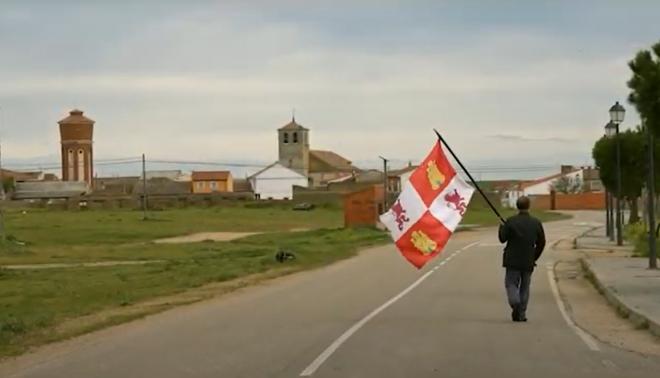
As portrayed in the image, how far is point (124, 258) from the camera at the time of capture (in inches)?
1784

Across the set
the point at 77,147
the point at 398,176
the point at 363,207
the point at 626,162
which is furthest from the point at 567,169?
the point at 626,162

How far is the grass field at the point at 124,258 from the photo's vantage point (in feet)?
68.5

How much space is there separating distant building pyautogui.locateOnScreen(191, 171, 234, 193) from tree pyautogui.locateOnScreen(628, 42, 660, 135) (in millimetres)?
149369

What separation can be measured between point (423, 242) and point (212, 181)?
15677 cm

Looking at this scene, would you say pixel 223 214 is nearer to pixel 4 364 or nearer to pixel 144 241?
pixel 144 241

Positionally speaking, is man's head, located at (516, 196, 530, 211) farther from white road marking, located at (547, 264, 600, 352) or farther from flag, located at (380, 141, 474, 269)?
white road marking, located at (547, 264, 600, 352)

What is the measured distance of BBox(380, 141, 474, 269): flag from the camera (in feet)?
60.1

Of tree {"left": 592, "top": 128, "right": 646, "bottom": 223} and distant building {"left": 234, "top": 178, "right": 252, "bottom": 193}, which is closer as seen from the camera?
tree {"left": 592, "top": 128, "right": 646, "bottom": 223}

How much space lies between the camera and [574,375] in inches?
445

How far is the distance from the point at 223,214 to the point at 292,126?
93.2m

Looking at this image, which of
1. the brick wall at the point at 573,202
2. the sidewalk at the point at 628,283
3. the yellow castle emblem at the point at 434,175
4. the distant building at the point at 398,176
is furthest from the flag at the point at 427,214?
the distant building at the point at 398,176

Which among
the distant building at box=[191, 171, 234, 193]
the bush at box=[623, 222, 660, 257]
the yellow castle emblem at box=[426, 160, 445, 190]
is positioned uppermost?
the distant building at box=[191, 171, 234, 193]

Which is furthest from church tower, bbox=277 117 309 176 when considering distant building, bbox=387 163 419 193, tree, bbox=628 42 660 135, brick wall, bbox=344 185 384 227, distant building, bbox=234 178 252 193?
tree, bbox=628 42 660 135

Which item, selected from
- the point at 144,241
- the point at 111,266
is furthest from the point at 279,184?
the point at 111,266
